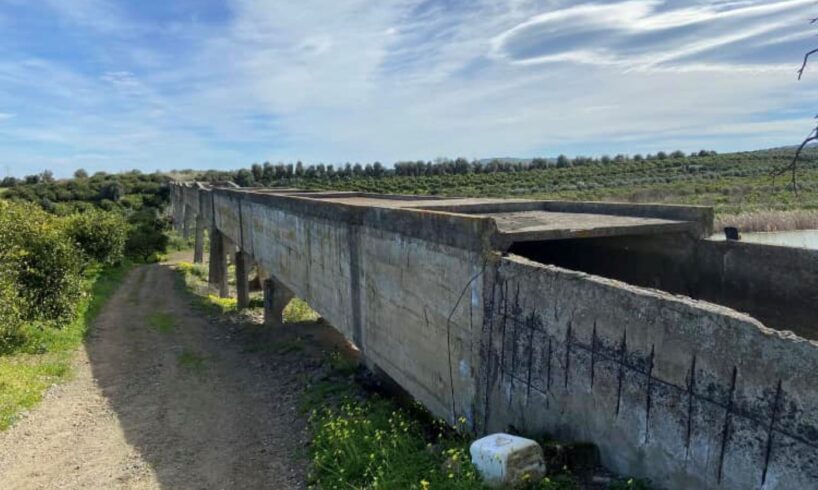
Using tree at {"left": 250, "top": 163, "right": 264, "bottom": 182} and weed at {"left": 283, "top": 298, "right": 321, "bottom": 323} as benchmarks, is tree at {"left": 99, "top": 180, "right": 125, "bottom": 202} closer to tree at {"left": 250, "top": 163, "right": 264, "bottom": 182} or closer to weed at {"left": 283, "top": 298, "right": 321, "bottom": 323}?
tree at {"left": 250, "top": 163, "right": 264, "bottom": 182}

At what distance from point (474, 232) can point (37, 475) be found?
721cm

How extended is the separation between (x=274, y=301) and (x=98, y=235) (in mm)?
16437

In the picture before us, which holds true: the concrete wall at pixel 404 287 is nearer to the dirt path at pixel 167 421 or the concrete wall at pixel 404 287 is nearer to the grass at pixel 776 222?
the dirt path at pixel 167 421

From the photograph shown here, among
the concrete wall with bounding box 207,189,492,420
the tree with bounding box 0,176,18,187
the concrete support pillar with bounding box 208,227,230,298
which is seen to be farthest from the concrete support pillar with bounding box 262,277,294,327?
the tree with bounding box 0,176,18,187

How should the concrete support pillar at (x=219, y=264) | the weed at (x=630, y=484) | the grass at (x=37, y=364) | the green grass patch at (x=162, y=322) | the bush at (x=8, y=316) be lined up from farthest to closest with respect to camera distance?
the concrete support pillar at (x=219, y=264) → the green grass patch at (x=162, y=322) → the bush at (x=8, y=316) → the grass at (x=37, y=364) → the weed at (x=630, y=484)

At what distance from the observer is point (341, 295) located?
10578mm

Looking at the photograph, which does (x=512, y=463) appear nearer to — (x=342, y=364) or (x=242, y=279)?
(x=342, y=364)

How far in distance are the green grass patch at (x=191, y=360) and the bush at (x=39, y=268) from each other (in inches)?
165

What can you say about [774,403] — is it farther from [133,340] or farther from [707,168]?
[707,168]

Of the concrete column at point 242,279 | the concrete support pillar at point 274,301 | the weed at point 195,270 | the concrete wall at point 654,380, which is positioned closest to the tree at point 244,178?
the weed at point 195,270

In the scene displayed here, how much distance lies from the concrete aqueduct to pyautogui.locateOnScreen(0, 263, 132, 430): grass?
574 centimetres

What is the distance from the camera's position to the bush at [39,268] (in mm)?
15070

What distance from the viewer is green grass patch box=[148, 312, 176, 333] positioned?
17.5 meters

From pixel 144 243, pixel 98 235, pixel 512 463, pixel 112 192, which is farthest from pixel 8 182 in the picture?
pixel 512 463
